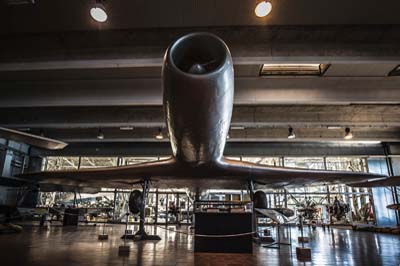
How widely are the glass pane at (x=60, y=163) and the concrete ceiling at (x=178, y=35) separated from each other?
9.70 metres

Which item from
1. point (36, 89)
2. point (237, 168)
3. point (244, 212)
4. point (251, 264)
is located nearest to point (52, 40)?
point (36, 89)

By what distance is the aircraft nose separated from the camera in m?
2.03

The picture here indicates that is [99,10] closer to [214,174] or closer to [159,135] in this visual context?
[214,174]

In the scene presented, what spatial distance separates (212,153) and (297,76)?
5.61 metres

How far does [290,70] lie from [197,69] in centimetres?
638

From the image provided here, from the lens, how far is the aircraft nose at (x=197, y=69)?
2.03 meters

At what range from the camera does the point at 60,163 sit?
17172mm

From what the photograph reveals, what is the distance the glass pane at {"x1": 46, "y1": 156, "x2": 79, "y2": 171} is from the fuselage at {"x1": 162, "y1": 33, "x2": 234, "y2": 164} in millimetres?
17262

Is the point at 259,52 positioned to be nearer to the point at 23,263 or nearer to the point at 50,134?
the point at 23,263

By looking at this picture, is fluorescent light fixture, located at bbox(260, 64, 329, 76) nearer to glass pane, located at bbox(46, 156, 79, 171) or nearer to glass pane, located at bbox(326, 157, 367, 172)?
glass pane, located at bbox(326, 157, 367, 172)

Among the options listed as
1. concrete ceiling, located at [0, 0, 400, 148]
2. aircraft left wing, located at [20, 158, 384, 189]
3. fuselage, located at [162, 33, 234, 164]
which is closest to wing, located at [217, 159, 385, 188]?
aircraft left wing, located at [20, 158, 384, 189]

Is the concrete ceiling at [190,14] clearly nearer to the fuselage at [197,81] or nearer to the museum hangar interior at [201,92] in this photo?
the museum hangar interior at [201,92]

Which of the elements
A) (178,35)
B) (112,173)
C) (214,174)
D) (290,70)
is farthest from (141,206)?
(290,70)

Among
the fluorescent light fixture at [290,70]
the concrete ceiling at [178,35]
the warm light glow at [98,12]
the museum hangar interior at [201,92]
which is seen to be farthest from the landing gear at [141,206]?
the fluorescent light fixture at [290,70]
